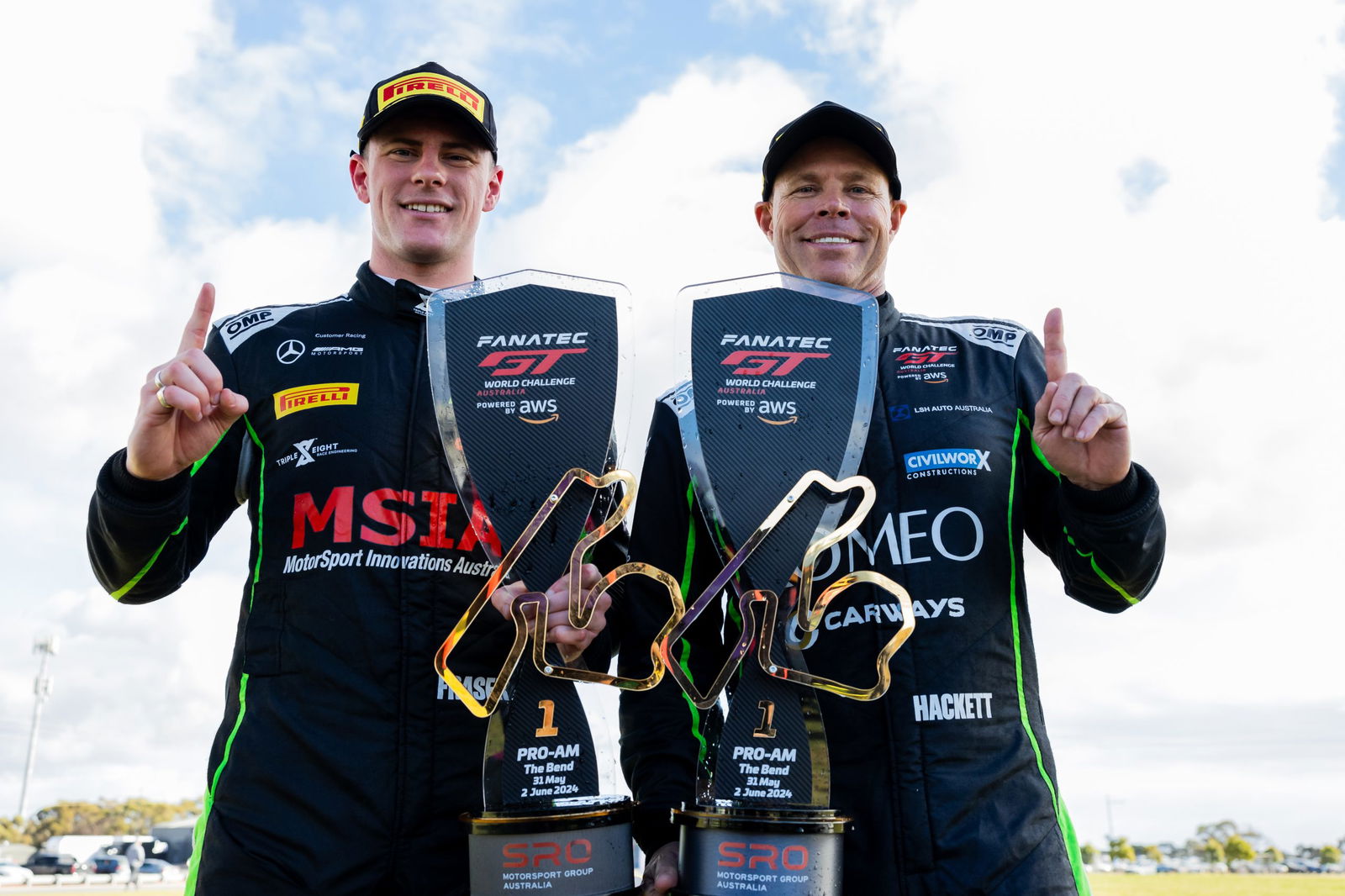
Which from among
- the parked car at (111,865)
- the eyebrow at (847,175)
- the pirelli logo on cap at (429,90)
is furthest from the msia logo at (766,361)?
the parked car at (111,865)

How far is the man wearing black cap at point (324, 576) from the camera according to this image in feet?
7.27

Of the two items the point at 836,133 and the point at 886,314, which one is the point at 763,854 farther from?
the point at 836,133

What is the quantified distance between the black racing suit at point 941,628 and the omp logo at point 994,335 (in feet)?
0.24

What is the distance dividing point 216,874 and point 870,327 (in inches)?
68.4

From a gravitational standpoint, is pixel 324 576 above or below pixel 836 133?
below

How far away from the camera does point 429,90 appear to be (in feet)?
9.22

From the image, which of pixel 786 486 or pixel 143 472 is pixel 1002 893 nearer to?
pixel 786 486

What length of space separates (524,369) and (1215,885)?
A: 38.3 m

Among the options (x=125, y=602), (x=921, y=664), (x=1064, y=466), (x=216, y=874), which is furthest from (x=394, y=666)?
(x=1064, y=466)

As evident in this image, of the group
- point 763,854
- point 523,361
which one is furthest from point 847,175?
point 763,854

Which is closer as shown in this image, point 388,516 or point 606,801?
point 606,801

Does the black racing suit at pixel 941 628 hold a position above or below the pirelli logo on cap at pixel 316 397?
below

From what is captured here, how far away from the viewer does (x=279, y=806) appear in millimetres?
2246

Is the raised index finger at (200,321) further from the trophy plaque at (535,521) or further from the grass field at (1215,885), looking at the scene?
the grass field at (1215,885)
